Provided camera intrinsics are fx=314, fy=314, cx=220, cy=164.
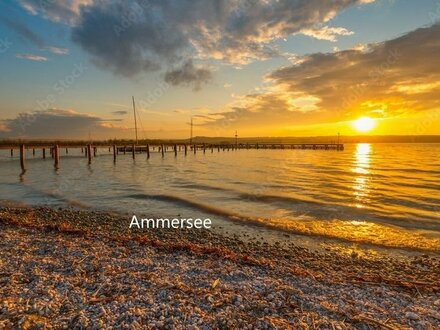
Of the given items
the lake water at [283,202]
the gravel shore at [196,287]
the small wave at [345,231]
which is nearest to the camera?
the gravel shore at [196,287]

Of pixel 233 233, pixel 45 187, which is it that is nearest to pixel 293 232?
pixel 233 233

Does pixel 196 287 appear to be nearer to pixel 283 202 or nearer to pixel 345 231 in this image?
pixel 345 231

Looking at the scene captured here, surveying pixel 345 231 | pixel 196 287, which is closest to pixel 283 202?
pixel 345 231

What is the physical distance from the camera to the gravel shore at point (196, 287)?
4.70m

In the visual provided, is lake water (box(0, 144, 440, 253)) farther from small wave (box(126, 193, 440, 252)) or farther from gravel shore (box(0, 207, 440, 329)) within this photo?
gravel shore (box(0, 207, 440, 329))

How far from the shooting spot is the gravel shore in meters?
4.70

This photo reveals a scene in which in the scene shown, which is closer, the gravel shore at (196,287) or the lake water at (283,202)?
the gravel shore at (196,287)

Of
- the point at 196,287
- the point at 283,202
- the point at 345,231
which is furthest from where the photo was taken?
the point at 283,202

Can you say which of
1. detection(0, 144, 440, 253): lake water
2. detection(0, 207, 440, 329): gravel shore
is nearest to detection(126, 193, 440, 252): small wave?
detection(0, 144, 440, 253): lake water

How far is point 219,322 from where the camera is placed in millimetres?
4637

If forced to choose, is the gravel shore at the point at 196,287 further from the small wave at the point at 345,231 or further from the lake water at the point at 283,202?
the lake water at the point at 283,202

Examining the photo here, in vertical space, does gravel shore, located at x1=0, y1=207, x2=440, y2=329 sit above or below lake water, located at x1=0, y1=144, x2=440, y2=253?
above

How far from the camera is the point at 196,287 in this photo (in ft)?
19.3

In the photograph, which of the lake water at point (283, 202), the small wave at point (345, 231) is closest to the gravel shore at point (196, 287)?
the small wave at point (345, 231)
